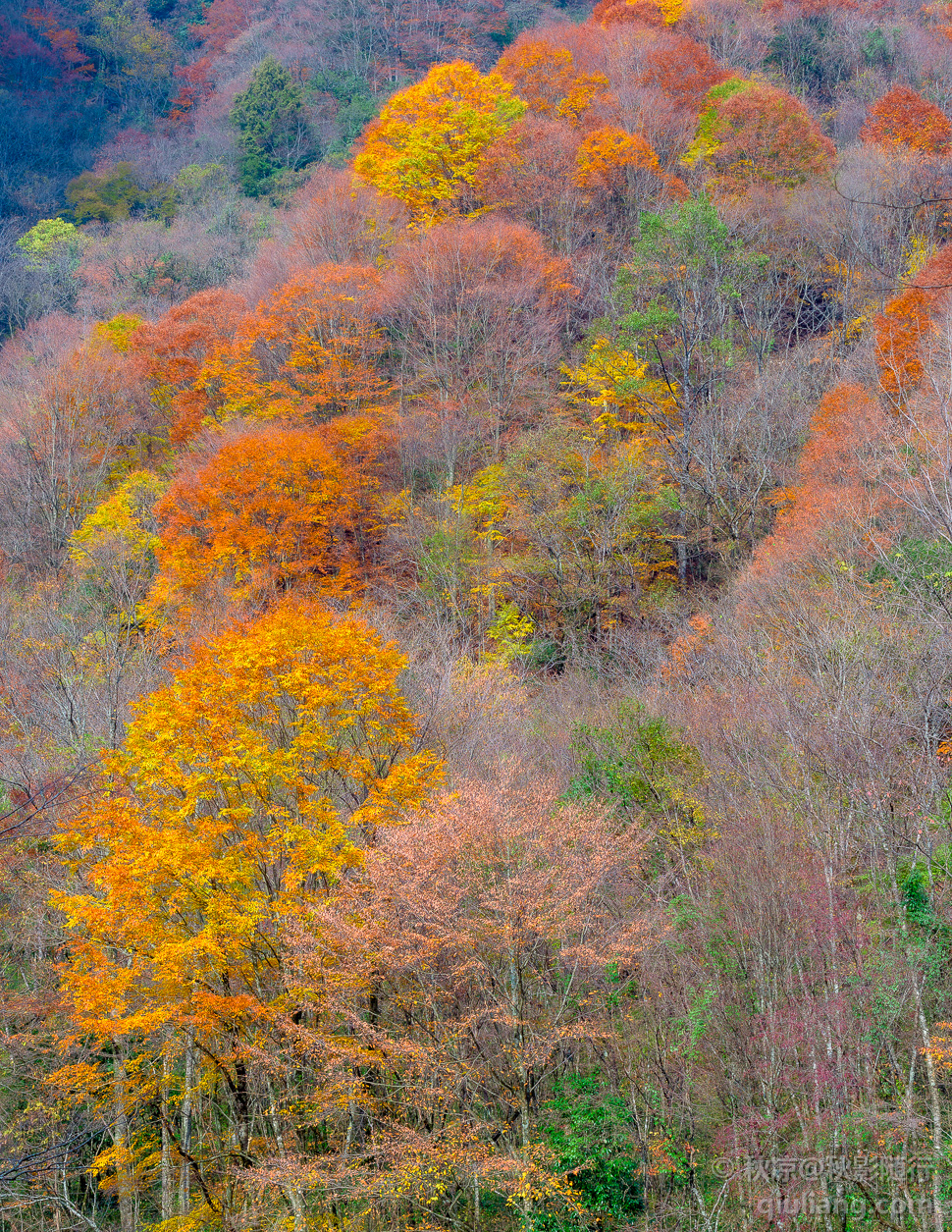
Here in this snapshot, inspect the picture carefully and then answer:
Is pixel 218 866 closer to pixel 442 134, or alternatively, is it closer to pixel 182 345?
pixel 182 345

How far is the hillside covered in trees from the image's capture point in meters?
10.9

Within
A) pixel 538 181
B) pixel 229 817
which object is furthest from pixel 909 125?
pixel 229 817

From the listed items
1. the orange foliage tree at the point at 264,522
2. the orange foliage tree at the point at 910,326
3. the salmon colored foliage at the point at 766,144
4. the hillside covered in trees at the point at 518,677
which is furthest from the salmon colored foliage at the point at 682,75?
the orange foliage tree at the point at 264,522

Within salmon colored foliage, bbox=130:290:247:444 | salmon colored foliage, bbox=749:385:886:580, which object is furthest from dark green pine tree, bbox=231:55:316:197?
salmon colored foliage, bbox=749:385:886:580

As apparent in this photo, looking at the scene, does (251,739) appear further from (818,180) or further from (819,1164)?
(818,180)

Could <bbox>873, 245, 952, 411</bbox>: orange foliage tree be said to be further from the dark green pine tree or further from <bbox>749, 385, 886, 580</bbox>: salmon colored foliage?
the dark green pine tree

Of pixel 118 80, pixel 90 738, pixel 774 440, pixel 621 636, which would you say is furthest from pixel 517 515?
pixel 118 80

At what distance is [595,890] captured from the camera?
1210 centimetres

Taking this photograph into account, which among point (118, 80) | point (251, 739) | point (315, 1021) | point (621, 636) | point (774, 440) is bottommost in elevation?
point (315, 1021)

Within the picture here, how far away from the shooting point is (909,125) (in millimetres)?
31375

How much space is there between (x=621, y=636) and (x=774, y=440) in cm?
668

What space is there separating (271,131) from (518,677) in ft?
144

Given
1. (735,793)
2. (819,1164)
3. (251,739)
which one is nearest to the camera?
(819,1164)

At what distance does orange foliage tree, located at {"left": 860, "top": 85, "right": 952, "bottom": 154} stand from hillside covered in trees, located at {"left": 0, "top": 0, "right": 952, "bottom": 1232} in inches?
6.2
